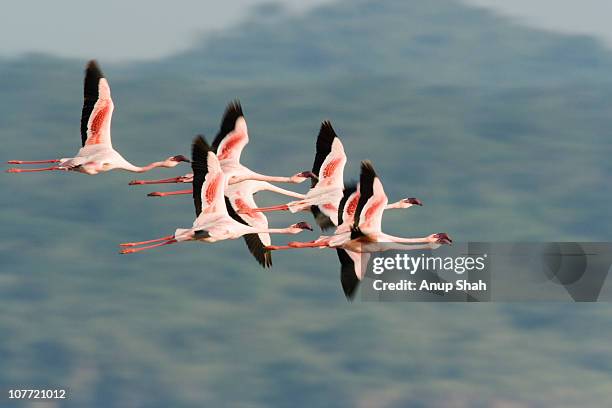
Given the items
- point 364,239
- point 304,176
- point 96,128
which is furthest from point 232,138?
point 364,239

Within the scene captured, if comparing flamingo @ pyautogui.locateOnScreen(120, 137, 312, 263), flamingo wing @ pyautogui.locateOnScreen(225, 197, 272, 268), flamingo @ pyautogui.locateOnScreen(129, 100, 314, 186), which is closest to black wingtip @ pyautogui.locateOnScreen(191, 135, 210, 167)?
flamingo @ pyautogui.locateOnScreen(120, 137, 312, 263)

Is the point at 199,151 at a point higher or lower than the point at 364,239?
higher

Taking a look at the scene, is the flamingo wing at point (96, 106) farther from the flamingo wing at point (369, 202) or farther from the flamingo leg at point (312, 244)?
the flamingo wing at point (369, 202)

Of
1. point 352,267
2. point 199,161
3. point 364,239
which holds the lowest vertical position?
point 352,267

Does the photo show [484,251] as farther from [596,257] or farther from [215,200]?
[215,200]

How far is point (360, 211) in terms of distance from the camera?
97.9 feet

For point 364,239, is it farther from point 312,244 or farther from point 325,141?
point 325,141

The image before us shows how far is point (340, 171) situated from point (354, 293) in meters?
3.18

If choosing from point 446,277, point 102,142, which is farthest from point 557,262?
point 102,142

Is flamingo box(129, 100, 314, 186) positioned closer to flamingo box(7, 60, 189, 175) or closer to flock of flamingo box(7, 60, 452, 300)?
flock of flamingo box(7, 60, 452, 300)

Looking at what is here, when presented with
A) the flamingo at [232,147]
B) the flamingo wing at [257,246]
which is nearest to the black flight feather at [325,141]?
the flamingo at [232,147]

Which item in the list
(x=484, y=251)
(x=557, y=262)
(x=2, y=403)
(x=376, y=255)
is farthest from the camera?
(x=2, y=403)

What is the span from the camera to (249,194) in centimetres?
3428

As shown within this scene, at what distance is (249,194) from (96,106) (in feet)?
14.0
